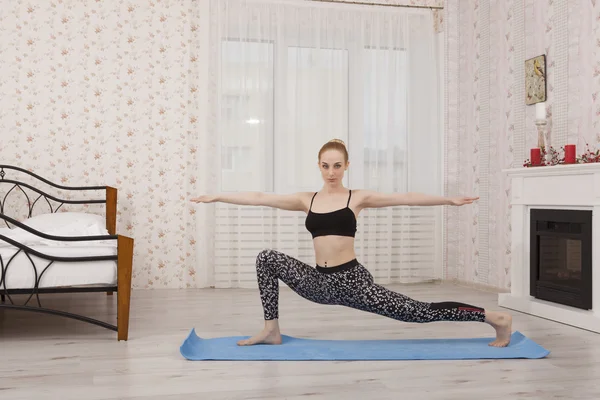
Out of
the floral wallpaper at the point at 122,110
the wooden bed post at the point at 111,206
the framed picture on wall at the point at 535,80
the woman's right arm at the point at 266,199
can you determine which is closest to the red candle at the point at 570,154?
the framed picture on wall at the point at 535,80

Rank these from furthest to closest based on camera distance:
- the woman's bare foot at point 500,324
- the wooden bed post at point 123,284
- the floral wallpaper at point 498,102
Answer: the floral wallpaper at point 498,102 < the wooden bed post at point 123,284 < the woman's bare foot at point 500,324

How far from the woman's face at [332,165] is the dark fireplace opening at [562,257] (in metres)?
1.60

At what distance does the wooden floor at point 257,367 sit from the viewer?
237 cm

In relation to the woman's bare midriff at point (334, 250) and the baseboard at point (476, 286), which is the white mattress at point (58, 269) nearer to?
the woman's bare midriff at point (334, 250)

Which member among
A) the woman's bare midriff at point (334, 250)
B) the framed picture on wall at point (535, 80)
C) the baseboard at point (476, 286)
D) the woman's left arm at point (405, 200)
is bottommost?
the baseboard at point (476, 286)

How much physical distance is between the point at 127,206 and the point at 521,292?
124 inches

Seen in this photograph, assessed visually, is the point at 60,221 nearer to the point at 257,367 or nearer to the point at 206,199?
the point at 206,199

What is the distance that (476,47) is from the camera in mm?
5523

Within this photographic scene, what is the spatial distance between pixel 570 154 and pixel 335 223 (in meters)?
1.71

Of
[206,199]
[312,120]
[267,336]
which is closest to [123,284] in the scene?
[206,199]

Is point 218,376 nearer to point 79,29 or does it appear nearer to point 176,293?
point 176,293

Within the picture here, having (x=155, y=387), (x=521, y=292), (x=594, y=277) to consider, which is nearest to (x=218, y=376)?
(x=155, y=387)

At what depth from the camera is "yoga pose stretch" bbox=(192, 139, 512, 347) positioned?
2941mm

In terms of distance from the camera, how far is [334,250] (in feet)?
10.0
